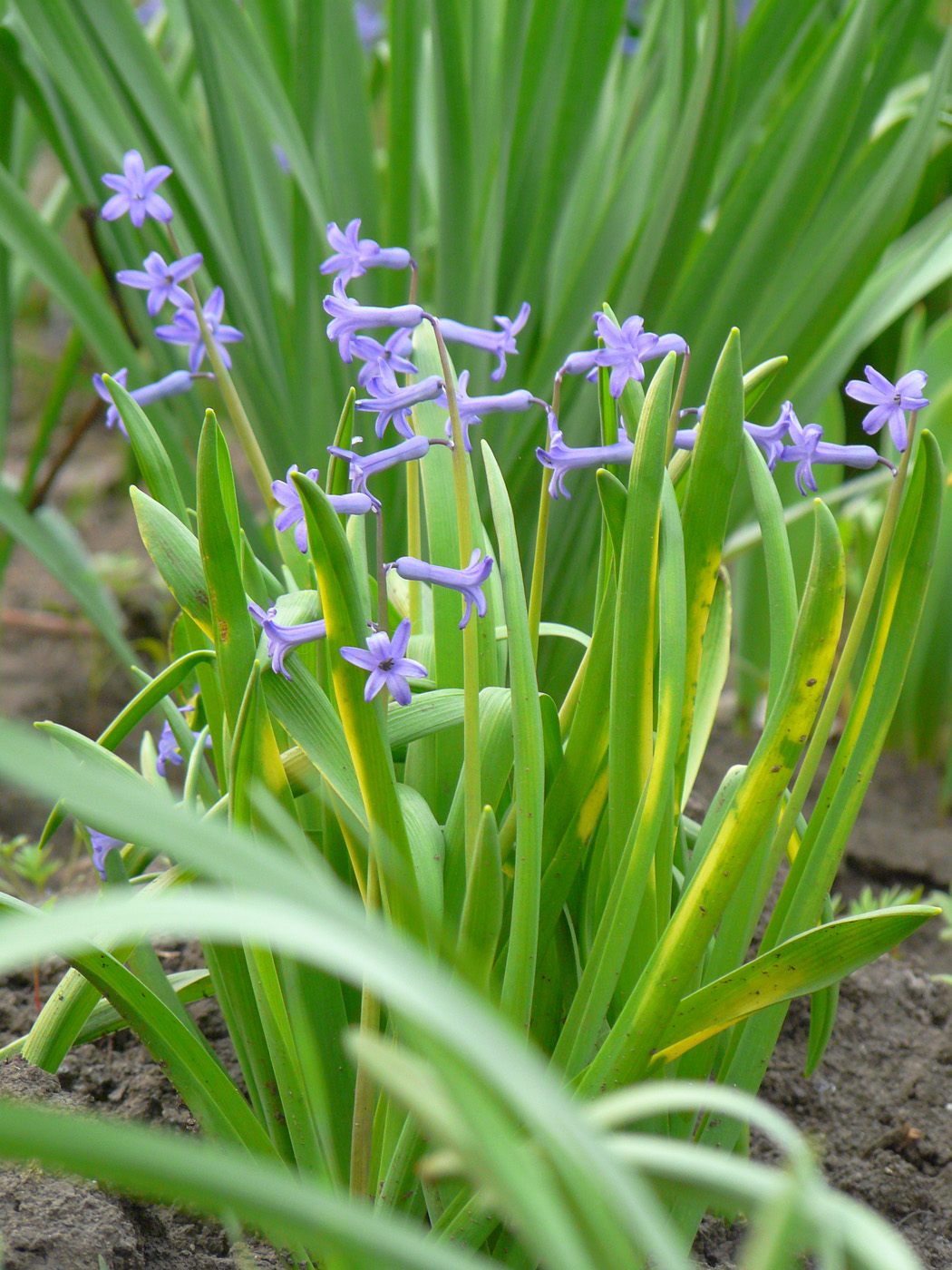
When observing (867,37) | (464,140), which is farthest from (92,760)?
(867,37)

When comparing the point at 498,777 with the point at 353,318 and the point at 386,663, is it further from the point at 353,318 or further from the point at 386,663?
the point at 353,318

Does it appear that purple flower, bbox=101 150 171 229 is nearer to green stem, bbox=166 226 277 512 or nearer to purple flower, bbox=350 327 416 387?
green stem, bbox=166 226 277 512

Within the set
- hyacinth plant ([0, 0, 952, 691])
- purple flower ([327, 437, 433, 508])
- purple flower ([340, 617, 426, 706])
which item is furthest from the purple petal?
hyacinth plant ([0, 0, 952, 691])

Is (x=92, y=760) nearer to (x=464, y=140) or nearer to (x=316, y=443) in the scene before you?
(x=316, y=443)

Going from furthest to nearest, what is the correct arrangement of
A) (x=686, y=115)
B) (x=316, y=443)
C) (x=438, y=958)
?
(x=316, y=443) < (x=686, y=115) < (x=438, y=958)

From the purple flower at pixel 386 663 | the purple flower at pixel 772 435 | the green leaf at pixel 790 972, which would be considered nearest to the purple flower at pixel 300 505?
the purple flower at pixel 386 663

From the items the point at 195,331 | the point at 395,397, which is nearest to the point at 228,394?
the point at 195,331
